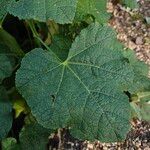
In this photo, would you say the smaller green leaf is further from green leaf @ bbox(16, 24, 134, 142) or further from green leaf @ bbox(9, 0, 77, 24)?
green leaf @ bbox(9, 0, 77, 24)

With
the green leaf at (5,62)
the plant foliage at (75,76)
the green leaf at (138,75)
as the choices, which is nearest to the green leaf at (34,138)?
the plant foliage at (75,76)

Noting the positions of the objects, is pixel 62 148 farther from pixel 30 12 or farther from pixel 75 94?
pixel 30 12

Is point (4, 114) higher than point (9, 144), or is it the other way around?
point (4, 114)

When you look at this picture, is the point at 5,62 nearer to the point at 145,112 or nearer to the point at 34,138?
the point at 34,138

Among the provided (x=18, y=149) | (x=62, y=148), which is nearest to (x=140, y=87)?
(x=62, y=148)

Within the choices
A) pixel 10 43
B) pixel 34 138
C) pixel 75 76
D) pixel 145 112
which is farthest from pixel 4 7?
pixel 145 112

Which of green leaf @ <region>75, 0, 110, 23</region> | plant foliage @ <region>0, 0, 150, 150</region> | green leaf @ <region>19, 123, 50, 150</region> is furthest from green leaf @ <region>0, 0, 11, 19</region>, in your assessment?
green leaf @ <region>19, 123, 50, 150</region>

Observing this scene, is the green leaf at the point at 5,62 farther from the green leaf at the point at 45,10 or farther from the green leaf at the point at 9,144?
the green leaf at the point at 45,10

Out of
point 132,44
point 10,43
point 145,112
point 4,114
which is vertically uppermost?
point 10,43
